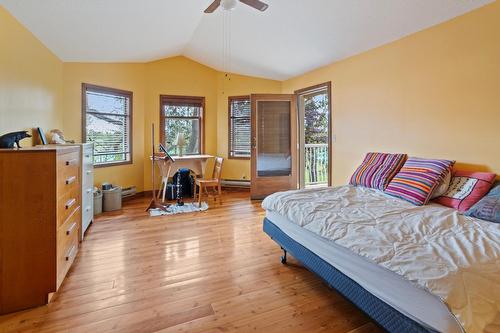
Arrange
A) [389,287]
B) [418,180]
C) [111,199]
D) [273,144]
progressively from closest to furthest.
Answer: [389,287]
[418,180]
[111,199]
[273,144]

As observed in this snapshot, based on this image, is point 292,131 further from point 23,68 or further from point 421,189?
point 23,68

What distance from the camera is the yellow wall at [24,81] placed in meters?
2.26

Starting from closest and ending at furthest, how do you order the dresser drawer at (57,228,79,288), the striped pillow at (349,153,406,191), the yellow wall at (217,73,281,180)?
1. the dresser drawer at (57,228,79,288)
2. the striped pillow at (349,153,406,191)
3. the yellow wall at (217,73,281,180)

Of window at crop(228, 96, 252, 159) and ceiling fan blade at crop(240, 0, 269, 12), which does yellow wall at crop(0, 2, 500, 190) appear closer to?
window at crop(228, 96, 252, 159)

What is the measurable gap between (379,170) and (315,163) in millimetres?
2971

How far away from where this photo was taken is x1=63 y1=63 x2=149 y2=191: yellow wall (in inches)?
151

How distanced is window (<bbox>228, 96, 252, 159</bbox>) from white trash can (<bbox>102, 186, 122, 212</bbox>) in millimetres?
2401

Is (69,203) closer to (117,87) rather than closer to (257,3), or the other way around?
(257,3)

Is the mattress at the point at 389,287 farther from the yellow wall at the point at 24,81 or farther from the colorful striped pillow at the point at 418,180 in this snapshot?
the yellow wall at the point at 24,81

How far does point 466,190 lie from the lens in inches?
86.0

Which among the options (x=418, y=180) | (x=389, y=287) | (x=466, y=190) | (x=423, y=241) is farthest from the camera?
(x=418, y=180)

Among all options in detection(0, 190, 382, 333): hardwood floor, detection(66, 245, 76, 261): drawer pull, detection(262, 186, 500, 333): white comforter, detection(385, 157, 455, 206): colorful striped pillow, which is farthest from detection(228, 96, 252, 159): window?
detection(66, 245, 76, 261): drawer pull

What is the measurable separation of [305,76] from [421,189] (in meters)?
3.12

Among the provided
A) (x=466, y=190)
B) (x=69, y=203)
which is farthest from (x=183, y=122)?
(x=466, y=190)
